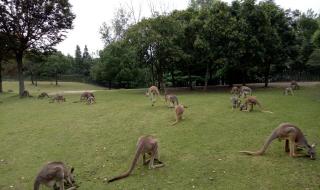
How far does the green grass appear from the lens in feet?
29.6

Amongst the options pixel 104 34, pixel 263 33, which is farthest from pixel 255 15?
pixel 104 34

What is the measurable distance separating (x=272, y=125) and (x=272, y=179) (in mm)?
6384

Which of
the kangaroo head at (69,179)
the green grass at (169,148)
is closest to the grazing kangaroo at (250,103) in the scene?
the green grass at (169,148)

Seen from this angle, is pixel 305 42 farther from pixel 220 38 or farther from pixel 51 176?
pixel 51 176

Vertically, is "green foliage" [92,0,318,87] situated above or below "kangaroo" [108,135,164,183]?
above

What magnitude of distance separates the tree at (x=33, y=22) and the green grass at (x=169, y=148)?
19441mm

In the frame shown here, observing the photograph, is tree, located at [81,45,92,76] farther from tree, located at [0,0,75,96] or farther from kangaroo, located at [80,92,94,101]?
kangaroo, located at [80,92,94,101]

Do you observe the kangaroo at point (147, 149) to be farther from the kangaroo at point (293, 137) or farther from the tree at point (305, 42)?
the tree at point (305, 42)

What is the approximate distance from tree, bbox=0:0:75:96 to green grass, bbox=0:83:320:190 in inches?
765

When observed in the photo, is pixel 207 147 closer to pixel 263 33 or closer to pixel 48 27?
pixel 263 33

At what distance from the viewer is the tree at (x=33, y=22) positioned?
118ft

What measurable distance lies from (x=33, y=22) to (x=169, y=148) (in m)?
31.0

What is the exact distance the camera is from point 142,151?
978 cm

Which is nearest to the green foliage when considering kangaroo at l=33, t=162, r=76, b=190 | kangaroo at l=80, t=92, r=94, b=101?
kangaroo at l=80, t=92, r=94, b=101
